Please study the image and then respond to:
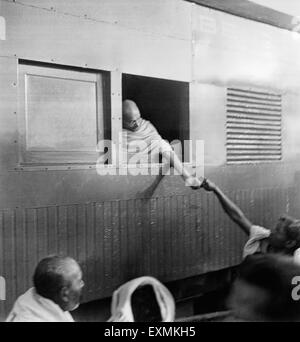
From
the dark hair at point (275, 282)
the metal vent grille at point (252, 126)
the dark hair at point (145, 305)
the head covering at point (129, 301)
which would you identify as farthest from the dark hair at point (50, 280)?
the metal vent grille at point (252, 126)

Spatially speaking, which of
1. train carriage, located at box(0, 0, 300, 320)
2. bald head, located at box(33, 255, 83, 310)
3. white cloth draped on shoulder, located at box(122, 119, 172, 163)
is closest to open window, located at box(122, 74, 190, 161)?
train carriage, located at box(0, 0, 300, 320)

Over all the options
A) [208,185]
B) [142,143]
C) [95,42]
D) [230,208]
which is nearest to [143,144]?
[142,143]

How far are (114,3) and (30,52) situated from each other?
675 millimetres

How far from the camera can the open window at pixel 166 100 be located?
10.7 ft

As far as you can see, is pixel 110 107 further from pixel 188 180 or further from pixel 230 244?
pixel 230 244

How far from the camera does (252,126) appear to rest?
3723 mm

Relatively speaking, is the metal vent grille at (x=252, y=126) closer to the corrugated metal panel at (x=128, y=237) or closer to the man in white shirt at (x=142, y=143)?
the corrugated metal panel at (x=128, y=237)

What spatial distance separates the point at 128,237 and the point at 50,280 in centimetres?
114

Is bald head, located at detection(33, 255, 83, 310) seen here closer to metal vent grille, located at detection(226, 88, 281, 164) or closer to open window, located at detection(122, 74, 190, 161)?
open window, located at detection(122, 74, 190, 161)

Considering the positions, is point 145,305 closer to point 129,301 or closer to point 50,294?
point 129,301

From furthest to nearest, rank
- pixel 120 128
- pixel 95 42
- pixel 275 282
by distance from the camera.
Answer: pixel 120 128 < pixel 95 42 < pixel 275 282

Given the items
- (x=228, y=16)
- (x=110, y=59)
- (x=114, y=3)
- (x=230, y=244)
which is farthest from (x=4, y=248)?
(x=228, y=16)

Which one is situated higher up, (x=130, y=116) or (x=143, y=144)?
(x=130, y=116)

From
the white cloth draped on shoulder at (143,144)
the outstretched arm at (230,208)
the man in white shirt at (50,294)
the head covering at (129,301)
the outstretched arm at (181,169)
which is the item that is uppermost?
the white cloth draped on shoulder at (143,144)
